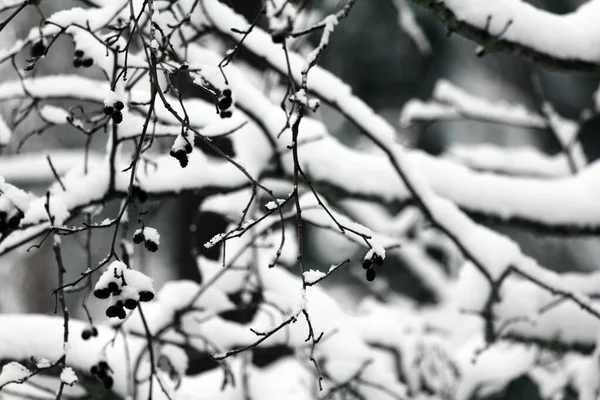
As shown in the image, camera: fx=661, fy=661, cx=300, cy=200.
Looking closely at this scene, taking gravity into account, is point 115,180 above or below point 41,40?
below

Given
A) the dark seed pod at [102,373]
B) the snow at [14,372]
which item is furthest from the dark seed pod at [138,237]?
the dark seed pod at [102,373]

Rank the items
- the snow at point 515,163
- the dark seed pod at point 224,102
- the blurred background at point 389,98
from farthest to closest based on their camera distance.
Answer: the blurred background at point 389,98 → the snow at point 515,163 → the dark seed pod at point 224,102

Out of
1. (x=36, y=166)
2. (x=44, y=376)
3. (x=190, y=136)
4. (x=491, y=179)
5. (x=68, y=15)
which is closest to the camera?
(x=190, y=136)

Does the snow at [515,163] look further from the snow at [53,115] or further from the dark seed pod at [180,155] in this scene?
the dark seed pod at [180,155]

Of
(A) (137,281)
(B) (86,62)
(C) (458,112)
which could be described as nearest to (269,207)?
(A) (137,281)

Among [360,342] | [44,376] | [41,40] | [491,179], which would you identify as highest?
[41,40]

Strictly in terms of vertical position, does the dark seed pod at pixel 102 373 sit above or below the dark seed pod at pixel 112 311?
below

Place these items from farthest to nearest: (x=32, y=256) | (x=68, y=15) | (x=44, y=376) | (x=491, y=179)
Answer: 1. (x=32, y=256)
2. (x=491, y=179)
3. (x=44, y=376)
4. (x=68, y=15)

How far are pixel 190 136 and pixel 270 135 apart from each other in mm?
1063

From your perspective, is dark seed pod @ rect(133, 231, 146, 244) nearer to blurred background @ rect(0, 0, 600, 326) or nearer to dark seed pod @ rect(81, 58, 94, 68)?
dark seed pod @ rect(81, 58, 94, 68)

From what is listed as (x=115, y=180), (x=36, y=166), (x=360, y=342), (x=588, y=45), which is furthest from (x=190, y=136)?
(x=36, y=166)

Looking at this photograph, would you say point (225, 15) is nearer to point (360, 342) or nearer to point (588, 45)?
point (588, 45)

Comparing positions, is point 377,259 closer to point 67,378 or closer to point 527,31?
point 67,378

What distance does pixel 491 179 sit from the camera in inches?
98.8
